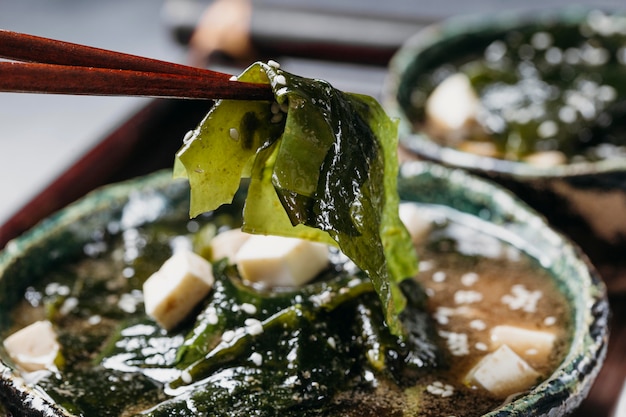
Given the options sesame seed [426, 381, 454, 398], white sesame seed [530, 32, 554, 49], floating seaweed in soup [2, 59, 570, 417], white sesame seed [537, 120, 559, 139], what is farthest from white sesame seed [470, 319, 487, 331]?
white sesame seed [530, 32, 554, 49]

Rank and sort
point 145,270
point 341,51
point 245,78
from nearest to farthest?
point 245,78 → point 145,270 → point 341,51

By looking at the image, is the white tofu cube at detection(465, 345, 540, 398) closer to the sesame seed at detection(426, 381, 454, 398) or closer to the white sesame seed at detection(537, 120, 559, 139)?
the sesame seed at detection(426, 381, 454, 398)

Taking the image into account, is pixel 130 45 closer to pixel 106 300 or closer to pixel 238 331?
pixel 106 300

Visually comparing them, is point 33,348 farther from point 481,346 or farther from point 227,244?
point 481,346

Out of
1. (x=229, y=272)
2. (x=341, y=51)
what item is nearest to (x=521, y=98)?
(x=341, y=51)

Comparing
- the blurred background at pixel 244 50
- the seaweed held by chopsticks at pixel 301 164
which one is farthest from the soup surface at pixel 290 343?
the blurred background at pixel 244 50
